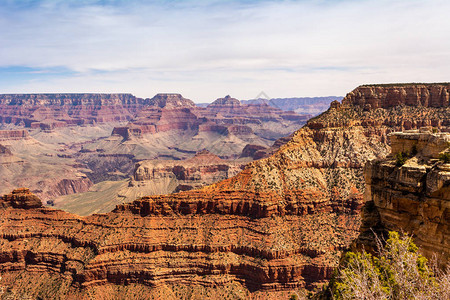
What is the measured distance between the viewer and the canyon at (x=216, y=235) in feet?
260

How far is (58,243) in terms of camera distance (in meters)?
88.4

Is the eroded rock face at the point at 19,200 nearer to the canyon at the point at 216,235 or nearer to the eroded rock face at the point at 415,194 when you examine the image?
the canyon at the point at 216,235

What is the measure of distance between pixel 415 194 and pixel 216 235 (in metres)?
61.4

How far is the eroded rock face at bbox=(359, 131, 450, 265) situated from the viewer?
26312mm

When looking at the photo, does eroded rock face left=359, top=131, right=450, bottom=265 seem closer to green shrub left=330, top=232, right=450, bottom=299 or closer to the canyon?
green shrub left=330, top=232, right=450, bottom=299

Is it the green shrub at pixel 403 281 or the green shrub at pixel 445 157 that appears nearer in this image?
the green shrub at pixel 403 281

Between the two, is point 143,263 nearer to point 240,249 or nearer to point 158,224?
point 158,224

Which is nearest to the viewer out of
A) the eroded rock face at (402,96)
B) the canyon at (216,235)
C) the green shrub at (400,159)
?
the green shrub at (400,159)

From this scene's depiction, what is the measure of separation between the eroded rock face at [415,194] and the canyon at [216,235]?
146 feet

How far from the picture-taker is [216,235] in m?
84.3

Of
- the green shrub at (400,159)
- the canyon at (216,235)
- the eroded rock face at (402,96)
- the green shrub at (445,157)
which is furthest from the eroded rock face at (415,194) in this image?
the eroded rock face at (402,96)

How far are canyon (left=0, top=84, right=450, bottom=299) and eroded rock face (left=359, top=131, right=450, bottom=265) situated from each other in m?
44.5

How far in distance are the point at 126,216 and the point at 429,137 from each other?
75.9m

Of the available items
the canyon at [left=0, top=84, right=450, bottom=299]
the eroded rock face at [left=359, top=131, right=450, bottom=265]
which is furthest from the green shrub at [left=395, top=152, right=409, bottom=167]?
the canyon at [left=0, top=84, right=450, bottom=299]
